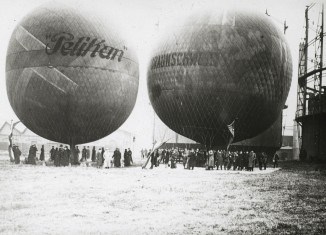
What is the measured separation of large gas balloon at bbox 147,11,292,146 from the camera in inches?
705

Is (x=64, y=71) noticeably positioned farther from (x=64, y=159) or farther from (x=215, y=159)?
(x=215, y=159)

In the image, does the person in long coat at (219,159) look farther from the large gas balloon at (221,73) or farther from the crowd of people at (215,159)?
the large gas balloon at (221,73)

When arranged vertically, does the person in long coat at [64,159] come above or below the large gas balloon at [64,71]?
below

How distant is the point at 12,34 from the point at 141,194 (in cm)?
1097

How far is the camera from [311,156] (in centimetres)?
2400

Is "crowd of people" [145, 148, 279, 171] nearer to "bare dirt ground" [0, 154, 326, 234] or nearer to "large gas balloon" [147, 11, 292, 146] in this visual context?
"large gas balloon" [147, 11, 292, 146]

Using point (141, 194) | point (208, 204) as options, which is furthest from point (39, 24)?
point (208, 204)

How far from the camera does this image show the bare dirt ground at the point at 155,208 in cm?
539

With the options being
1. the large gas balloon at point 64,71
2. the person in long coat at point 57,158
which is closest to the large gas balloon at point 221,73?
the large gas balloon at point 64,71

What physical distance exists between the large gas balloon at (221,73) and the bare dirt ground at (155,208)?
8.25m

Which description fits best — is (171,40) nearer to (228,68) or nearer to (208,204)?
(228,68)

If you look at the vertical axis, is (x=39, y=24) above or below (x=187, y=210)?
above

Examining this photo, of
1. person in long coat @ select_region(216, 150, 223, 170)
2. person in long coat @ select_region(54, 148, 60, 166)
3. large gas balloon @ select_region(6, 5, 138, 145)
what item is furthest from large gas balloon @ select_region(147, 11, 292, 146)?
person in long coat @ select_region(54, 148, 60, 166)

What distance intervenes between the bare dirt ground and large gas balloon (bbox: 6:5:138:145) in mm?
5880
